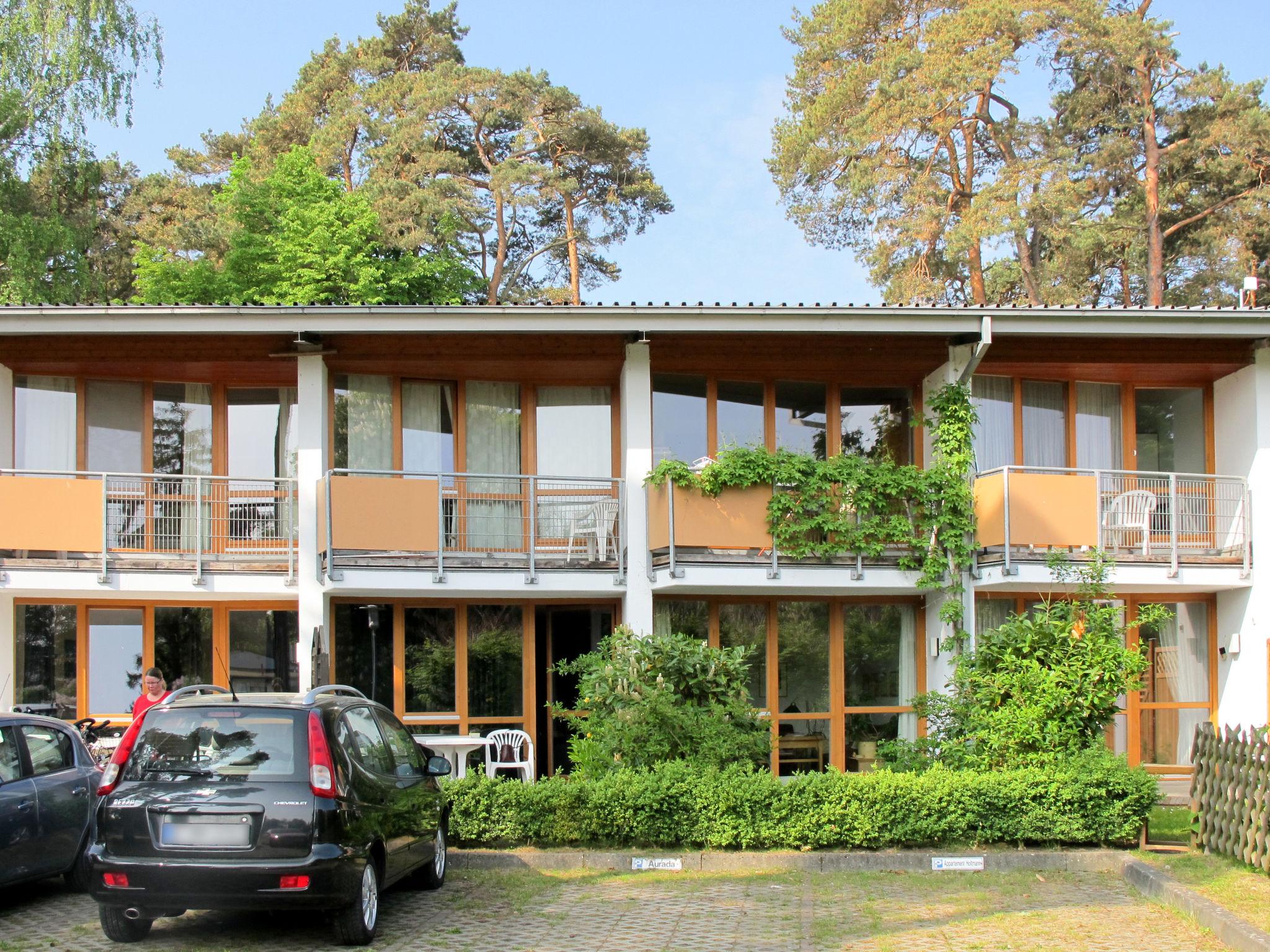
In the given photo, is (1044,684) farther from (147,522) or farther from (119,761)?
(147,522)

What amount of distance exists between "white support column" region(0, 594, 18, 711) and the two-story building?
6cm

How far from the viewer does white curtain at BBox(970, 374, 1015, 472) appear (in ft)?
54.5

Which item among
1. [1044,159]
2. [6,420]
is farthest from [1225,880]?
[1044,159]

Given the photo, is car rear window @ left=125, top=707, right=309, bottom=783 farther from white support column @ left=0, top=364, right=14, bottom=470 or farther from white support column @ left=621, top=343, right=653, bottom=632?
white support column @ left=0, top=364, right=14, bottom=470

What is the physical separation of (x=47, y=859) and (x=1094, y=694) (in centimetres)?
944

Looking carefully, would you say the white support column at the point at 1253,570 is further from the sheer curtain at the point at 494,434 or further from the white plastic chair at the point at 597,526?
the sheer curtain at the point at 494,434

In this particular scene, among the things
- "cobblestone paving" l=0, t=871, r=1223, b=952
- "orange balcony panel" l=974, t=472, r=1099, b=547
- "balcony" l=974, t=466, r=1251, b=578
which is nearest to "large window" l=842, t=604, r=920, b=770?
"balcony" l=974, t=466, r=1251, b=578

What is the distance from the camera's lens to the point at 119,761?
27.2 ft

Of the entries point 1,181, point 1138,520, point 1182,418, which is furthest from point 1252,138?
point 1,181

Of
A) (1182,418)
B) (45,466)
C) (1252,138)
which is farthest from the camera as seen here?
(1252,138)

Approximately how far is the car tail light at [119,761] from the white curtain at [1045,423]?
11.9 metres

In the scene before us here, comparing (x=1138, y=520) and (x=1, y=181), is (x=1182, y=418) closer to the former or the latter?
(x=1138, y=520)

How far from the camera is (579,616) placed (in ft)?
55.4

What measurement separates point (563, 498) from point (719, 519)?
217 cm
